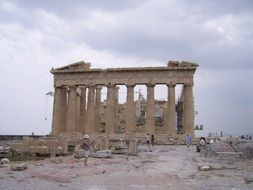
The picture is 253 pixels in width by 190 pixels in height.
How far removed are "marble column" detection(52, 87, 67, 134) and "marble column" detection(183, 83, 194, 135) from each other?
18.1 meters

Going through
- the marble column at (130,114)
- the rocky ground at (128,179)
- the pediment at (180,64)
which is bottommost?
the rocky ground at (128,179)

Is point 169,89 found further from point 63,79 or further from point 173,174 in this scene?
point 173,174

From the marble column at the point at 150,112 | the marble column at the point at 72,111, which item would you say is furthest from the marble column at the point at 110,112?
the marble column at the point at 150,112

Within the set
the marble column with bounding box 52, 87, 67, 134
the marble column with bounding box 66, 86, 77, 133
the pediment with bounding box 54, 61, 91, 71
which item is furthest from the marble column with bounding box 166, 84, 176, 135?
the marble column with bounding box 52, 87, 67, 134

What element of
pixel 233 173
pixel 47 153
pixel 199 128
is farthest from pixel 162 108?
pixel 233 173

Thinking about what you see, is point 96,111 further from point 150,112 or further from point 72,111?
point 150,112

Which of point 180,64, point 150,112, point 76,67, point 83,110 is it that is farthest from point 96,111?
point 180,64

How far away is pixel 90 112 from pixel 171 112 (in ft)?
37.9

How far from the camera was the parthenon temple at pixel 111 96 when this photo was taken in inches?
2111

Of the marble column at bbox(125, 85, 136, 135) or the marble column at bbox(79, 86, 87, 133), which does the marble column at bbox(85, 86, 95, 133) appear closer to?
A: the marble column at bbox(79, 86, 87, 133)

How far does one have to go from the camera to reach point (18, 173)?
17.4 meters

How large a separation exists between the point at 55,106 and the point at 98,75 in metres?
8.04

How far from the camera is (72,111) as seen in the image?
57344 millimetres

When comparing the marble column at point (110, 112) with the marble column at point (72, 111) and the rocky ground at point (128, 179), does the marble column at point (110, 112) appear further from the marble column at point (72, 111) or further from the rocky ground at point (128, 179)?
the rocky ground at point (128, 179)
